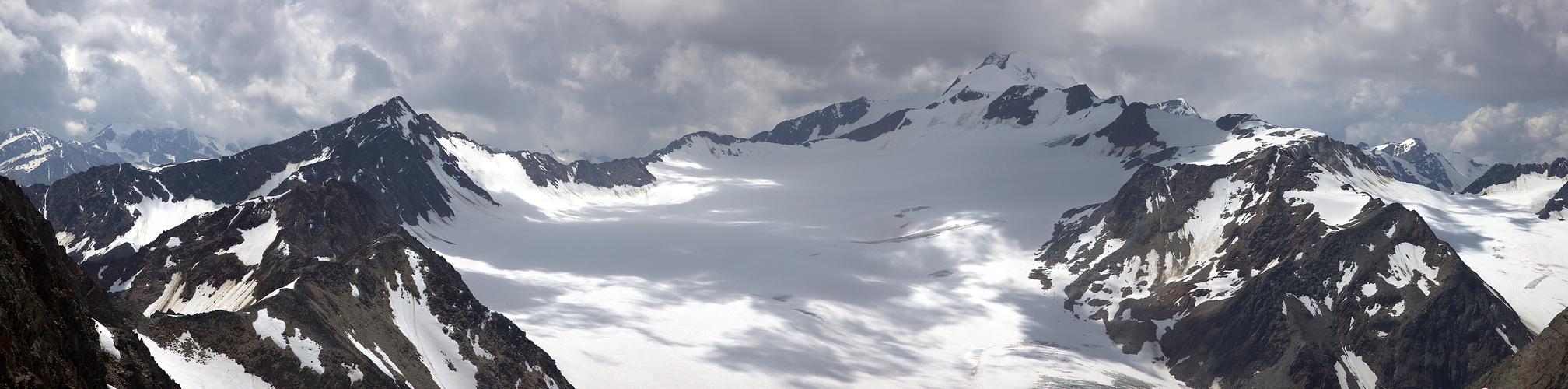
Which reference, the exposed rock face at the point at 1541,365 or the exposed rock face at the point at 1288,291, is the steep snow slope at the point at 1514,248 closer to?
the exposed rock face at the point at 1288,291

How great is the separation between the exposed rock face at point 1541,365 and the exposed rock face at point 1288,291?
5388 centimetres

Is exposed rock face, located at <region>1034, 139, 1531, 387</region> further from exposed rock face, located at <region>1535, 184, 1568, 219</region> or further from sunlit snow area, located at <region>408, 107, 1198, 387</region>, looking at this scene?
exposed rock face, located at <region>1535, 184, 1568, 219</region>

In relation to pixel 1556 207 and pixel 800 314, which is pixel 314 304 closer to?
pixel 800 314

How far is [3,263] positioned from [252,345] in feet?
85.9

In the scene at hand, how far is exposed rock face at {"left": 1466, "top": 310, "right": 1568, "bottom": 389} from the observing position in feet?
134

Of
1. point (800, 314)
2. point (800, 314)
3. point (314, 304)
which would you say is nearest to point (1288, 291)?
point (800, 314)

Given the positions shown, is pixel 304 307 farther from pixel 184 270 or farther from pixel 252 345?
pixel 184 270

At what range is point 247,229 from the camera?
9669 cm

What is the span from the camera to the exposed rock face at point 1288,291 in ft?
→ 315

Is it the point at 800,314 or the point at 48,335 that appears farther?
the point at 800,314

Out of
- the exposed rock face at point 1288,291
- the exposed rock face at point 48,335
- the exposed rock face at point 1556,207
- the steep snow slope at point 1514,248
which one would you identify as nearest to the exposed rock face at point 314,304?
the exposed rock face at point 48,335

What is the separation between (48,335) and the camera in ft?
76.7

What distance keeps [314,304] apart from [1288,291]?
115 meters

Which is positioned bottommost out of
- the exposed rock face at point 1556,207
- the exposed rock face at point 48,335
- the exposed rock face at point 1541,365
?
the exposed rock face at point 1541,365
